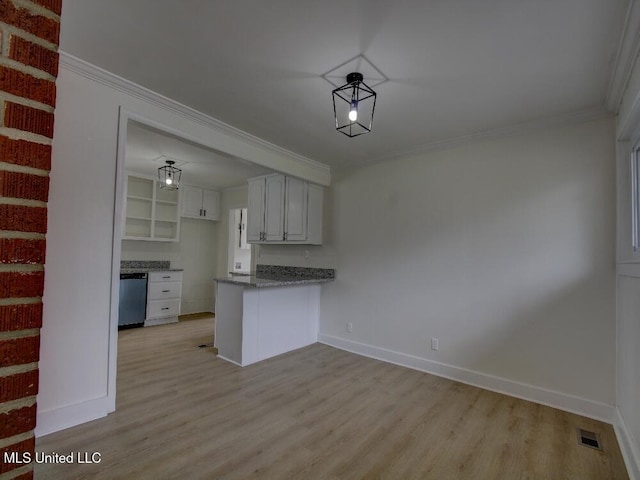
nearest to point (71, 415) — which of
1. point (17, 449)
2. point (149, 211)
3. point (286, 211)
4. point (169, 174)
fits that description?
point (17, 449)

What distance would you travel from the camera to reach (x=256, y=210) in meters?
4.77

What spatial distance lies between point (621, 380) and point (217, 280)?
3.79 m

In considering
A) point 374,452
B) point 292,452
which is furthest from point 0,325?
point 374,452

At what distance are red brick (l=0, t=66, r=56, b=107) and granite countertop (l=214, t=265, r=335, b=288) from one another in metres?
2.71

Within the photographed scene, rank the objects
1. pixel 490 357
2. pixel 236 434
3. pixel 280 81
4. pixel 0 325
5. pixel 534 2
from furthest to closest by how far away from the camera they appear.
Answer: pixel 490 357
pixel 280 81
pixel 236 434
pixel 534 2
pixel 0 325

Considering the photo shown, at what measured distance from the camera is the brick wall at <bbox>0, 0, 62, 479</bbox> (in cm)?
75

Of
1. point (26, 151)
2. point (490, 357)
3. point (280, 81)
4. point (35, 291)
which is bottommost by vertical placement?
point (490, 357)

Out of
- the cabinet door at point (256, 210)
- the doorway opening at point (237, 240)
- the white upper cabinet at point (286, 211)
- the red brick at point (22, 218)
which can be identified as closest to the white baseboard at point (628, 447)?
the red brick at point (22, 218)

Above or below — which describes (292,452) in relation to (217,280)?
below

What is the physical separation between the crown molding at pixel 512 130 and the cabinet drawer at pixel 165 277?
4073 mm

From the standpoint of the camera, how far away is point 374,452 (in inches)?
79.2

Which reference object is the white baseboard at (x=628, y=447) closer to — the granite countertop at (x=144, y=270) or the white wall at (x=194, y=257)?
the granite countertop at (x=144, y=270)

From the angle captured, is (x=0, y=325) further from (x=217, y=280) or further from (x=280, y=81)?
(x=217, y=280)

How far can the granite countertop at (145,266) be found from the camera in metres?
5.30
